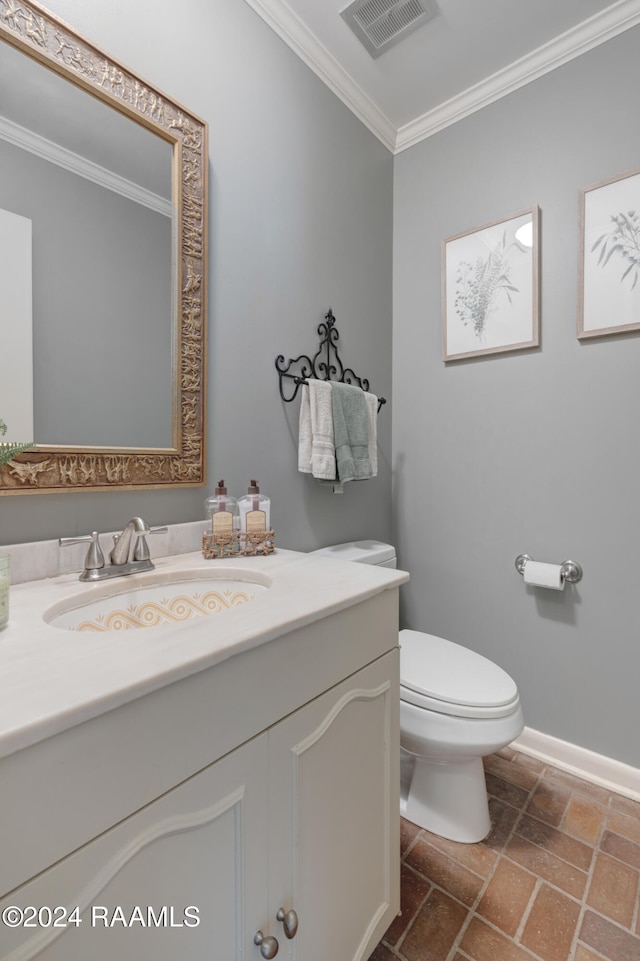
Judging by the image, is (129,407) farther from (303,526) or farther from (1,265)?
(303,526)

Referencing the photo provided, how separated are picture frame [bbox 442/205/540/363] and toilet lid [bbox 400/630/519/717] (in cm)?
118

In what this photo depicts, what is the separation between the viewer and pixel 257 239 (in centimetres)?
138

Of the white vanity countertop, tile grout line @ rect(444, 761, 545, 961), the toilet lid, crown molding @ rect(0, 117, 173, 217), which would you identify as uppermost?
crown molding @ rect(0, 117, 173, 217)

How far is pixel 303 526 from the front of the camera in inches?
62.4

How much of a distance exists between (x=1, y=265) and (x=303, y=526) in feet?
3.64

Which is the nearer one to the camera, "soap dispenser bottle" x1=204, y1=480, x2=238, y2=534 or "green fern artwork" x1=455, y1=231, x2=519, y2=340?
"soap dispenser bottle" x1=204, y1=480, x2=238, y2=534

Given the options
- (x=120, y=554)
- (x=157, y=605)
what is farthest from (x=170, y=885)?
(x=120, y=554)

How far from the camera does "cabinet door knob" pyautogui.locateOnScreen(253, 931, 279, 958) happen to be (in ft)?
2.09

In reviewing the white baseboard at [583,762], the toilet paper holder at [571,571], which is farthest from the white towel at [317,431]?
the white baseboard at [583,762]

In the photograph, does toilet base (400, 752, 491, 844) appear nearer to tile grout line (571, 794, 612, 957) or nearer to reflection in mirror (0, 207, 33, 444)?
tile grout line (571, 794, 612, 957)

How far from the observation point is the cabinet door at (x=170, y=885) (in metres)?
0.43

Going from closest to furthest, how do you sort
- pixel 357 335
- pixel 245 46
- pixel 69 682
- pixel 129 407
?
pixel 69 682, pixel 129 407, pixel 245 46, pixel 357 335

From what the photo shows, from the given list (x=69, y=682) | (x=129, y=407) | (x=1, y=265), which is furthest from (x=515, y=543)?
(x=1, y=265)

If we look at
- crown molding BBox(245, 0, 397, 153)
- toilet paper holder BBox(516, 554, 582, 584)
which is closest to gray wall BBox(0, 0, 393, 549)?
crown molding BBox(245, 0, 397, 153)
